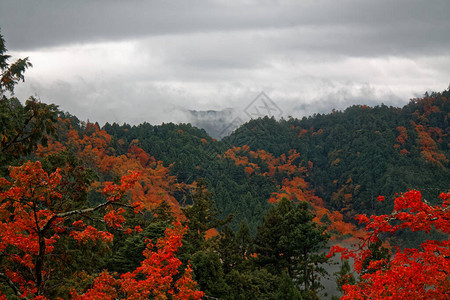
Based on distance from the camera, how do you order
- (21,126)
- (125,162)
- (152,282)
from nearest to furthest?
(152,282), (21,126), (125,162)

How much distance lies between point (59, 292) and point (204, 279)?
8483 millimetres

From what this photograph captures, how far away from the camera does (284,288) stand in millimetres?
19656

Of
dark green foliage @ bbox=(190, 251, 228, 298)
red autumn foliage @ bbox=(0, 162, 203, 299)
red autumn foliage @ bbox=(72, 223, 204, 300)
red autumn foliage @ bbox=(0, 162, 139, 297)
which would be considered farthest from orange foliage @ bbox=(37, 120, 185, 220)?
red autumn foliage @ bbox=(0, 162, 139, 297)

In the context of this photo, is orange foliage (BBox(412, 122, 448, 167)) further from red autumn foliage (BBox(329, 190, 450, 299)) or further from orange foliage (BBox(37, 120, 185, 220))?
red autumn foliage (BBox(329, 190, 450, 299))

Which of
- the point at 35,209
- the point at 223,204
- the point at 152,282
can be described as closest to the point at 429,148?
the point at 223,204

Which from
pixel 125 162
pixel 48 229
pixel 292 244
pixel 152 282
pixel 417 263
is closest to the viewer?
pixel 417 263

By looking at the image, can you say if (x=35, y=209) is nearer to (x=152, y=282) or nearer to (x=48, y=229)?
(x=48, y=229)

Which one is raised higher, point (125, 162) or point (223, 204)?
point (125, 162)

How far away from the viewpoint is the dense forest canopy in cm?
733

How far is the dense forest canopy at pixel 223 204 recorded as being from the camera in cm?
733

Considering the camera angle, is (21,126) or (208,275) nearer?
(21,126)

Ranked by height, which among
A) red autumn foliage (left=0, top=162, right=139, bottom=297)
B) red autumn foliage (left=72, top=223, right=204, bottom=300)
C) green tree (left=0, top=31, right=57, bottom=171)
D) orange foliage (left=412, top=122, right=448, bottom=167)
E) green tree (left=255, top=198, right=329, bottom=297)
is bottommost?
green tree (left=255, top=198, right=329, bottom=297)

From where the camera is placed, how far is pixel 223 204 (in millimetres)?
74375

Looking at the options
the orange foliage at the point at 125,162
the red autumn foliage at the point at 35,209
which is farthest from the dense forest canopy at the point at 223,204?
the orange foliage at the point at 125,162
